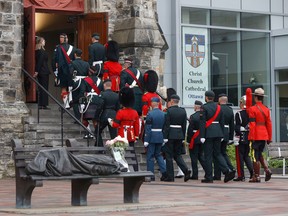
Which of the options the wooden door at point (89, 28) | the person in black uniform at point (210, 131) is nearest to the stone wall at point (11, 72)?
the wooden door at point (89, 28)

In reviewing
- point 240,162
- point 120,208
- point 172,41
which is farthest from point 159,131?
point 172,41

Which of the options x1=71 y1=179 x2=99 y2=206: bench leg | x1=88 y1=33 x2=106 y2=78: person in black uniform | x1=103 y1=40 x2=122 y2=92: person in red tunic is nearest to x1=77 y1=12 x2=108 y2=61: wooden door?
x1=103 y1=40 x2=122 y2=92: person in red tunic

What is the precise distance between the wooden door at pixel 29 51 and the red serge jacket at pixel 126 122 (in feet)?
13.9

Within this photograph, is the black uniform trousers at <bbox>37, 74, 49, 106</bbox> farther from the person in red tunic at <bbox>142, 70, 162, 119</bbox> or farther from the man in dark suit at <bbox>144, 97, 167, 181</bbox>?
the man in dark suit at <bbox>144, 97, 167, 181</bbox>

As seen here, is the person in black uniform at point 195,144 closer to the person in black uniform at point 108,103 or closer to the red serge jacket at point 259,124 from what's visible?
the red serge jacket at point 259,124

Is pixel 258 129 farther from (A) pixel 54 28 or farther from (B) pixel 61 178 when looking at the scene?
(A) pixel 54 28

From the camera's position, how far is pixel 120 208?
48.0ft

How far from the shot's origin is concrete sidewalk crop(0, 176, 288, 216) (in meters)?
14.3

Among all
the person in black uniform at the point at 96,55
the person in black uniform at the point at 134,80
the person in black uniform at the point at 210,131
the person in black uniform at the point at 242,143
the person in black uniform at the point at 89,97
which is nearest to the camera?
the person in black uniform at the point at 210,131

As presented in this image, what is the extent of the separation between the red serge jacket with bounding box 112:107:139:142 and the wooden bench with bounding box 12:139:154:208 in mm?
5310

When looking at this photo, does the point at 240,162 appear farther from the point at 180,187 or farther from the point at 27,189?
the point at 27,189

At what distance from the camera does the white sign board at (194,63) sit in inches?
1382

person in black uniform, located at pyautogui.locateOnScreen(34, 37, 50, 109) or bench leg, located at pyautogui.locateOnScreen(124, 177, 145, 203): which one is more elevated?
person in black uniform, located at pyautogui.locateOnScreen(34, 37, 50, 109)

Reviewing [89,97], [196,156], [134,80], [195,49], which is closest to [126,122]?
[196,156]
